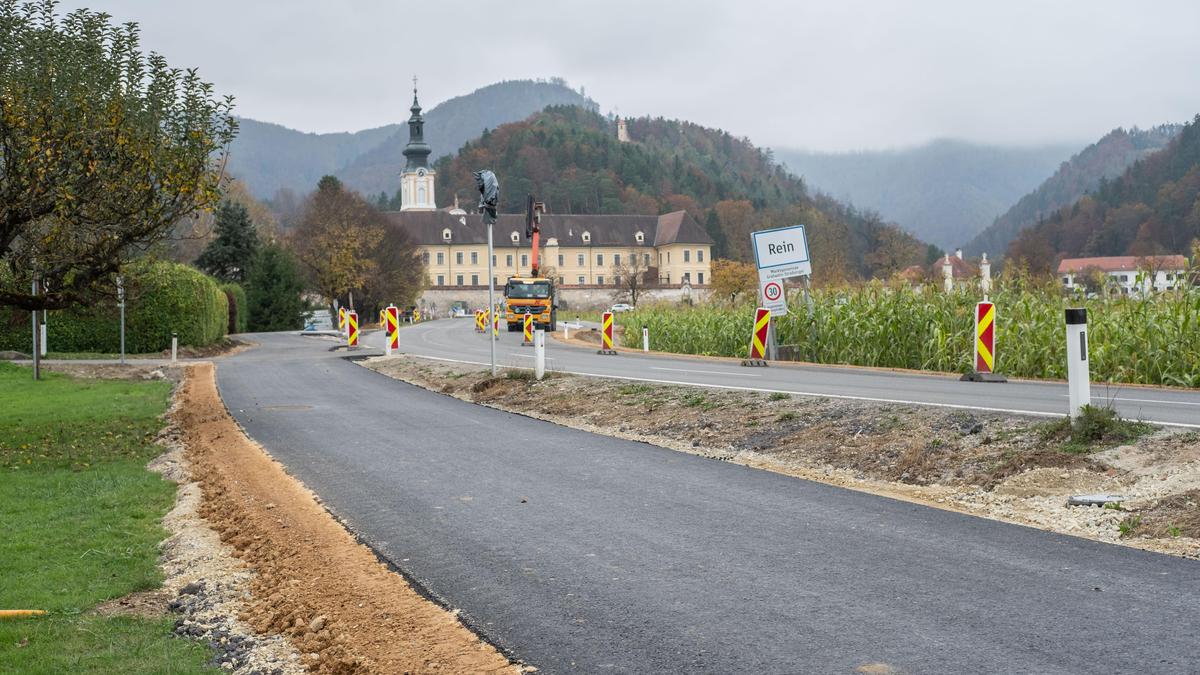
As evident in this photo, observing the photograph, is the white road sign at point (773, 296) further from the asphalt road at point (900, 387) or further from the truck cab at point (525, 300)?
the truck cab at point (525, 300)

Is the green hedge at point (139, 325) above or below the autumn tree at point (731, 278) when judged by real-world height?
below

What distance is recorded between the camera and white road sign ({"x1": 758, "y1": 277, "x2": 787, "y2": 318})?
27719 mm

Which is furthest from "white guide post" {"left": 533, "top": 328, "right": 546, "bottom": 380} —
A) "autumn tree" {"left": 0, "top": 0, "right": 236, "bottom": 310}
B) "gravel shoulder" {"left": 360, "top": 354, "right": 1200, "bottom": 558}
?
"autumn tree" {"left": 0, "top": 0, "right": 236, "bottom": 310}

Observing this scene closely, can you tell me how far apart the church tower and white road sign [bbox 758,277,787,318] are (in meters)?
144

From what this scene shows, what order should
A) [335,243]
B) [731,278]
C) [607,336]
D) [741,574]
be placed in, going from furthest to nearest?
[731,278] → [335,243] → [607,336] → [741,574]

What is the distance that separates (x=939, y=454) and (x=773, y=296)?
17.4m

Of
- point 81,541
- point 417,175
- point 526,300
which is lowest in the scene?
point 81,541

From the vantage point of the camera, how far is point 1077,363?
10.4 meters

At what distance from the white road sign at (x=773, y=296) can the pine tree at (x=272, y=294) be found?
194 feet

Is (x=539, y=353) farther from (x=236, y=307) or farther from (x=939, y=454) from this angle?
(x=236, y=307)

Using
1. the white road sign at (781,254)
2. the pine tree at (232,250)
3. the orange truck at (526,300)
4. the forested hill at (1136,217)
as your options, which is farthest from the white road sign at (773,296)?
the forested hill at (1136,217)

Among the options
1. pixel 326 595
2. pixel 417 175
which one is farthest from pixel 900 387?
pixel 417 175

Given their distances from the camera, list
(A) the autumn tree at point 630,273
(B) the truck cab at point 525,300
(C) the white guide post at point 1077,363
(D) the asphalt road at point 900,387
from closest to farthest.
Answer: (C) the white guide post at point 1077,363
(D) the asphalt road at point 900,387
(B) the truck cab at point 525,300
(A) the autumn tree at point 630,273

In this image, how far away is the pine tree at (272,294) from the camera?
3157 inches
